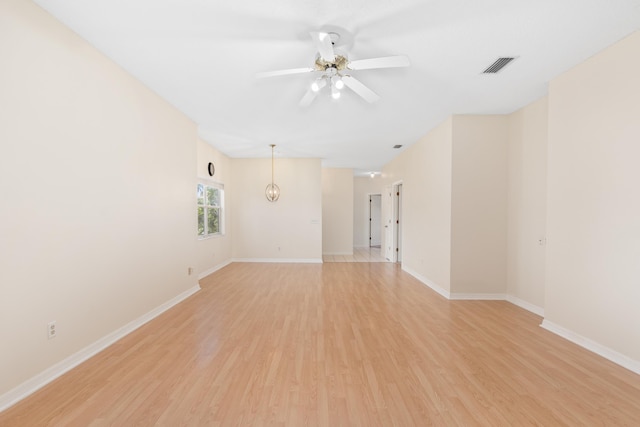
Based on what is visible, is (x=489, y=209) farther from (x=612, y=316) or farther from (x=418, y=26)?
(x=418, y=26)

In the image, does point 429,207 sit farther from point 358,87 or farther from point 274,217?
point 274,217

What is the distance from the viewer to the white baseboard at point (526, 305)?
3486 mm

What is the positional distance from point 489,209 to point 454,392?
2.95 m

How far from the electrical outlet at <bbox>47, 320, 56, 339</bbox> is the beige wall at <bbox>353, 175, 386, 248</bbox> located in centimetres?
919

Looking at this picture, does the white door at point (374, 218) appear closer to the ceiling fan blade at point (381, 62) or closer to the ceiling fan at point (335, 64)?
the ceiling fan at point (335, 64)

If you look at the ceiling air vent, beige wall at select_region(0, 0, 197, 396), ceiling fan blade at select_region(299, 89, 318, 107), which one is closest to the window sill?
beige wall at select_region(0, 0, 197, 396)

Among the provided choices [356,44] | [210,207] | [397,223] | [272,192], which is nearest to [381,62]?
[356,44]

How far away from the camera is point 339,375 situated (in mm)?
2154

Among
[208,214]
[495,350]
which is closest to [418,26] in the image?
[495,350]

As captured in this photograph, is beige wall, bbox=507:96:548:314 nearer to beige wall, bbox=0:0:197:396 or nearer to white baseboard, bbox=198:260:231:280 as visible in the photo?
beige wall, bbox=0:0:197:396

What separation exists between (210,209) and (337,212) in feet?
12.9

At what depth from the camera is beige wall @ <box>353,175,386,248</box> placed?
1068cm

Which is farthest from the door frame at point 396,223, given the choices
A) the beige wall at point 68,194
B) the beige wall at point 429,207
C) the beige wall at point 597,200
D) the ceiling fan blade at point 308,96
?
the beige wall at point 68,194

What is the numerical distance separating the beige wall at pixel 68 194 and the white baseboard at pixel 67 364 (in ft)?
0.15
